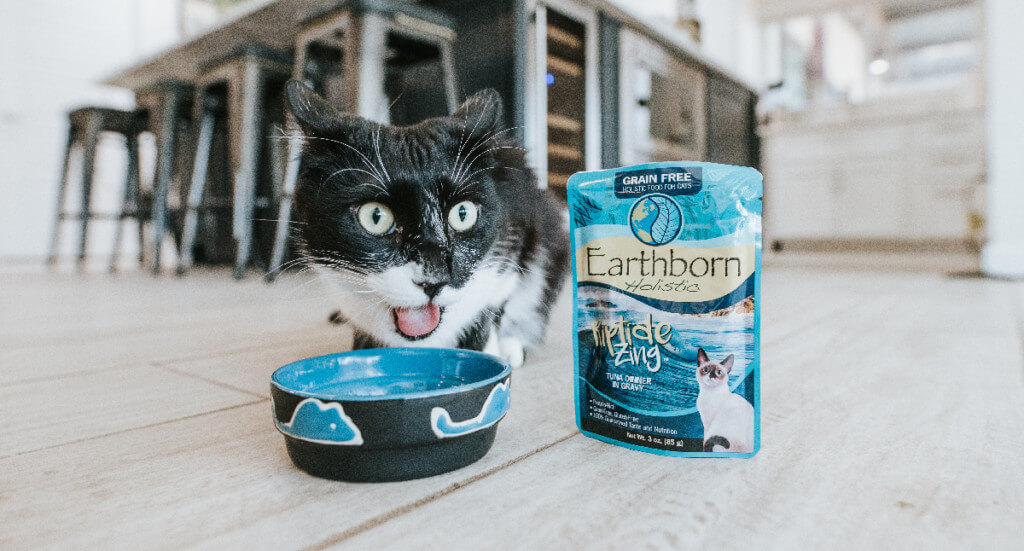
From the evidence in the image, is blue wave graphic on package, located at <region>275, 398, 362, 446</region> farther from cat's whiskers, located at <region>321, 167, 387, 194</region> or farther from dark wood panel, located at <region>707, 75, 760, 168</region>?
dark wood panel, located at <region>707, 75, 760, 168</region>

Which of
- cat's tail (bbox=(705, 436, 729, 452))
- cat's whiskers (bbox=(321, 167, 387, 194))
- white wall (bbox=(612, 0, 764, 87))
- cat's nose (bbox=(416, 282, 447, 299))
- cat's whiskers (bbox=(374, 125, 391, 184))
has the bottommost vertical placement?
cat's tail (bbox=(705, 436, 729, 452))

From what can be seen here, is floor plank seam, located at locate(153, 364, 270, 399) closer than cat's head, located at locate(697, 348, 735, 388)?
No

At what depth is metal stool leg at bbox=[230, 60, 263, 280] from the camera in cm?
227

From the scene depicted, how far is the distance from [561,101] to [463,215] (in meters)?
1.88

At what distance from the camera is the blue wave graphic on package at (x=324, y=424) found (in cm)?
42

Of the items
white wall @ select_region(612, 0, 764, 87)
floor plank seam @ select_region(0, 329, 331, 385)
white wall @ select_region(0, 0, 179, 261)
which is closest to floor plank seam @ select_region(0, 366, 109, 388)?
floor plank seam @ select_region(0, 329, 331, 385)

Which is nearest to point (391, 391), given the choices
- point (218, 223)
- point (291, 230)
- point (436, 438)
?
point (436, 438)

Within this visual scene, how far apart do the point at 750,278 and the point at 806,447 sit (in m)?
0.16

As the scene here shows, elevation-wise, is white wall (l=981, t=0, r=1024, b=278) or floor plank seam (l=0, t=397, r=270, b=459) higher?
white wall (l=981, t=0, r=1024, b=278)

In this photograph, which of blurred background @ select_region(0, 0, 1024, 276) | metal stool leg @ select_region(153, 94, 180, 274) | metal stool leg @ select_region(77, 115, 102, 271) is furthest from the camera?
metal stool leg @ select_region(77, 115, 102, 271)

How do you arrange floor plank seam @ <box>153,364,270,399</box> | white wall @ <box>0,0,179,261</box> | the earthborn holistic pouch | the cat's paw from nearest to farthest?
1. the earthborn holistic pouch
2. floor plank seam @ <box>153,364,270,399</box>
3. the cat's paw
4. white wall @ <box>0,0,179,261</box>

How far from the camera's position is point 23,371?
884mm

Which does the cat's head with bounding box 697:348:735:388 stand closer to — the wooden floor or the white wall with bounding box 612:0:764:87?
the wooden floor

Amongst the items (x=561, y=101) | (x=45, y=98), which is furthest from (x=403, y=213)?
(x=45, y=98)
